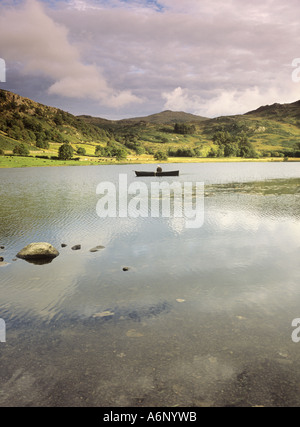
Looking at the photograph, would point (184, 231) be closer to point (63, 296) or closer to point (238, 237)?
point (238, 237)

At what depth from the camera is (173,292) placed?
15828 millimetres

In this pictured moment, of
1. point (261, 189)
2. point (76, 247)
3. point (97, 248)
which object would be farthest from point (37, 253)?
point (261, 189)

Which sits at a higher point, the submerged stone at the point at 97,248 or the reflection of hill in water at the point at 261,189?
the reflection of hill in water at the point at 261,189

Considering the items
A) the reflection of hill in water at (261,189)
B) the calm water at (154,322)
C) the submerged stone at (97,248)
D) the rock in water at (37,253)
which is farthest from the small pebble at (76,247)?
the reflection of hill in water at (261,189)

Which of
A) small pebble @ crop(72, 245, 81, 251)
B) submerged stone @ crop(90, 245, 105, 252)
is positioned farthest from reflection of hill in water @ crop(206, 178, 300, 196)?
small pebble @ crop(72, 245, 81, 251)

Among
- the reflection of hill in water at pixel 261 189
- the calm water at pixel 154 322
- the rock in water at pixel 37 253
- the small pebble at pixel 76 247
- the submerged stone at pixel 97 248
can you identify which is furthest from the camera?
the reflection of hill in water at pixel 261 189

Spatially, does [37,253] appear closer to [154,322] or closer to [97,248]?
[97,248]

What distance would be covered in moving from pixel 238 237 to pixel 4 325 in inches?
790

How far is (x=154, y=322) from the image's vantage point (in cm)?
1267

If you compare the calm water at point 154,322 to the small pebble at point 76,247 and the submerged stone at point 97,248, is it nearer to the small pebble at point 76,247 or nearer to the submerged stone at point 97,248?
the small pebble at point 76,247

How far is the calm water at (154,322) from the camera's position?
8750mm

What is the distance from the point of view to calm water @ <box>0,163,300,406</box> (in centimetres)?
875
